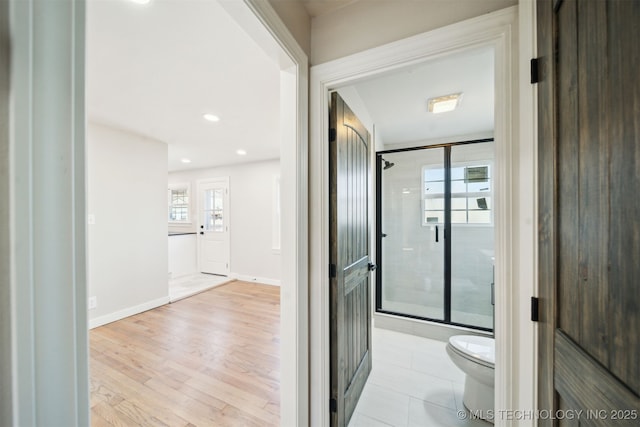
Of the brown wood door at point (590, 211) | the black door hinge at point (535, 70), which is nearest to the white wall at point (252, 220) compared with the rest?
the black door hinge at point (535, 70)

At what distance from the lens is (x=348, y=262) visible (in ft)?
5.24

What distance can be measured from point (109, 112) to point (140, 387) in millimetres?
2629

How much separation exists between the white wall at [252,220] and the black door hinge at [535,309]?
161 inches

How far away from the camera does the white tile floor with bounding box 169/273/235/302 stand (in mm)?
4111

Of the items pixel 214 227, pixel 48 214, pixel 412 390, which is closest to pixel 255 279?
pixel 214 227

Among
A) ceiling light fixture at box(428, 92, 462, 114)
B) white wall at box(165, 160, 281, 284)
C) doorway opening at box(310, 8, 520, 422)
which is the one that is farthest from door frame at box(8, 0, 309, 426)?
white wall at box(165, 160, 281, 284)

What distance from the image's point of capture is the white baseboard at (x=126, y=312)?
292cm

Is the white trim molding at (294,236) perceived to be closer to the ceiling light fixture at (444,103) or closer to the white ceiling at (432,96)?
the white ceiling at (432,96)

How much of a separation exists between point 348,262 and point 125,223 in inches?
123

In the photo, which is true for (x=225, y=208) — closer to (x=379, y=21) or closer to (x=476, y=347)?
(x=379, y=21)

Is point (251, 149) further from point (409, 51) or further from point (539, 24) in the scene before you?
point (539, 24)

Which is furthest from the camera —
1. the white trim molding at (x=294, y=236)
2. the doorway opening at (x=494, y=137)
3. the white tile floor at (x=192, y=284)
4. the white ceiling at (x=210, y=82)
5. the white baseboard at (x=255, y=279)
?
the white baseboard at (x=255, y=279)

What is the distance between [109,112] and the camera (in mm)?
2641

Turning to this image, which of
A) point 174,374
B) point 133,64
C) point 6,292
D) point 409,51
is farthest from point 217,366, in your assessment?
point 409,51
